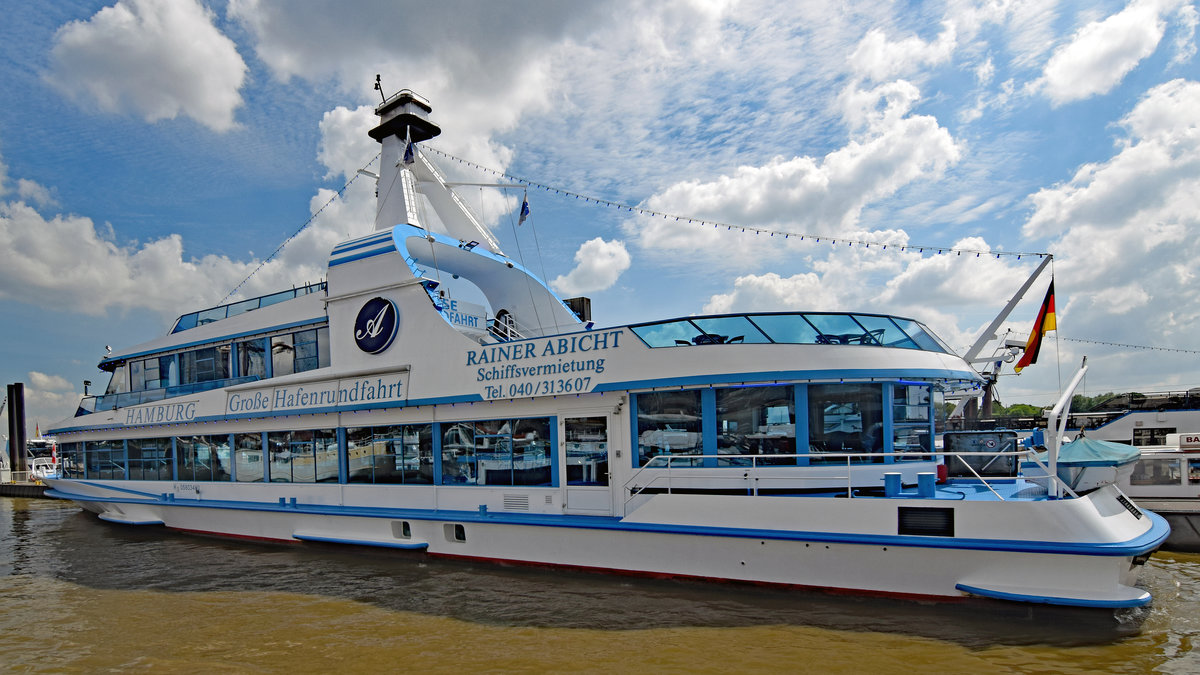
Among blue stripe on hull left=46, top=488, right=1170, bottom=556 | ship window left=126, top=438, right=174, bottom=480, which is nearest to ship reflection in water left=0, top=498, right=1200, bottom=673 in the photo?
blue stripe on hull left=46, top=488, right=1170, bottom=556

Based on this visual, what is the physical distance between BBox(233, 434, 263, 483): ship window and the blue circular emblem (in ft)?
11.8

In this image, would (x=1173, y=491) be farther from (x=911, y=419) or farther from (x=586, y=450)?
(x=586, y=450)

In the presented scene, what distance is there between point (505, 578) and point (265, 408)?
21.9 feet

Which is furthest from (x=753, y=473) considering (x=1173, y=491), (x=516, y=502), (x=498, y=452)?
(x=1173, y=491)

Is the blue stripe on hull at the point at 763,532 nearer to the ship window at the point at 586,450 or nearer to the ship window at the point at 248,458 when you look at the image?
the ship window at the point at 586,450

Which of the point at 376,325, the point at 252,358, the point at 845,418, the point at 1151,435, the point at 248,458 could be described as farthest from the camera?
the point at 1151,435

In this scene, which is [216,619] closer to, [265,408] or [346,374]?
[346,374]

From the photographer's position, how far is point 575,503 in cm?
990

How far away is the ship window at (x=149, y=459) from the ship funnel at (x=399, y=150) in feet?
24.4

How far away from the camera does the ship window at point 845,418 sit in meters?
8.75

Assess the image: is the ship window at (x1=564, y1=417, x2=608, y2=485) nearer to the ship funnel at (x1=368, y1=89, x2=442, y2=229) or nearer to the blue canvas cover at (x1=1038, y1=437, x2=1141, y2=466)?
the blue canvas cover at (x1=1038, y1=437, x2=1141, y2=466)

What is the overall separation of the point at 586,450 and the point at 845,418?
3631mm

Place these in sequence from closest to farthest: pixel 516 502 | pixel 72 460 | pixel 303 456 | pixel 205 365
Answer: pixel 516 502 < pixel 303 456 < pixel 205 365 < pixel 72 460

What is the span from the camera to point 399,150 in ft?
46.0
